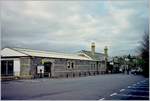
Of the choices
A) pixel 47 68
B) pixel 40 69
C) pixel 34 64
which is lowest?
pixel 40 69

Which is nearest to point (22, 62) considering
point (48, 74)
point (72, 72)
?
point (48, 74)

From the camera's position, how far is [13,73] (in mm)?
44562

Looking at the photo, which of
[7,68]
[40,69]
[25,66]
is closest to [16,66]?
[25,66]

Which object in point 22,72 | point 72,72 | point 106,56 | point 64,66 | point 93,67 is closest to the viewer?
point 22,72

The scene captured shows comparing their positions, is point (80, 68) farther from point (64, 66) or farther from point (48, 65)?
point (48, 65)

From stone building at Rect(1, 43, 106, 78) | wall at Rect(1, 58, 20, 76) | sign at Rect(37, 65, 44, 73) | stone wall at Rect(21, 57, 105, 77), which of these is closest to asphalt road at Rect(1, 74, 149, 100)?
stone building at Rect(1, 43, 106, 78)

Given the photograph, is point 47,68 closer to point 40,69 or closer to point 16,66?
point 40,69

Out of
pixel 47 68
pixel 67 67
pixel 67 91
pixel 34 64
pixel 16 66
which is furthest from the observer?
pixel 67 67

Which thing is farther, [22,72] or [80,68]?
[80,68]

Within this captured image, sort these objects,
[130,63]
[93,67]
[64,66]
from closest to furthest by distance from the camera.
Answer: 1. [64,66]
2. [93,67]
3. [130,63]

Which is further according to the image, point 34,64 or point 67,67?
point 67,67

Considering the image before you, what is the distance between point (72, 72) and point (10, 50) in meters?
17.0

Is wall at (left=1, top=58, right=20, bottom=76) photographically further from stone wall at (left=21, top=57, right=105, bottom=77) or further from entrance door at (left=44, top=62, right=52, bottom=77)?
entrance door at (left=44, top=62, right=52, bottom=77)

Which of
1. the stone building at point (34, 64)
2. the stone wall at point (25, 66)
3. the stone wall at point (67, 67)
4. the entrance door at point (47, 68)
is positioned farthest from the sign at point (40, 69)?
the entrance door at point (47, 68)
